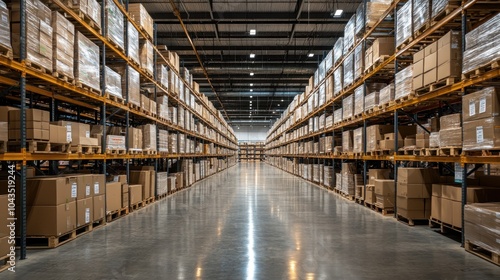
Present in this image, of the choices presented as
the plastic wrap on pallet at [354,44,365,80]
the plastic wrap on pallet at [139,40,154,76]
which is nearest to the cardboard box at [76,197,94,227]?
the plastic wrap on pallet at [139,40,154,76]

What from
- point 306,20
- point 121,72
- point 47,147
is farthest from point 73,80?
point 306,20

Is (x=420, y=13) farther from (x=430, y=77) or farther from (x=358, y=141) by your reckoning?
(x=358, y=141)

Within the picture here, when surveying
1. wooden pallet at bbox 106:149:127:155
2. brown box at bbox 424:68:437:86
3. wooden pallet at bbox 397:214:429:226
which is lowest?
wooden pallet at bbox 397:214:429:226

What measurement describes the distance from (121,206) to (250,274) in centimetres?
469

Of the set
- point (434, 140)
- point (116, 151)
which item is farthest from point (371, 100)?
point (116, 151)

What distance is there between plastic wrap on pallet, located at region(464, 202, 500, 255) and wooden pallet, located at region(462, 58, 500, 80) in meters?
1.68

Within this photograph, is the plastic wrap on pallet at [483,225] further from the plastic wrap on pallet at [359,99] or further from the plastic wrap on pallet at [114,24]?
the plastic wrap on pallet at [114,24]

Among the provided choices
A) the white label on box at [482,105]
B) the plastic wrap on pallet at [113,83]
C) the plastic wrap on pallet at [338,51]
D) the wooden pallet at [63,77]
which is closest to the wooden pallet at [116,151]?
the plastic wrap on pallet at [113,83]

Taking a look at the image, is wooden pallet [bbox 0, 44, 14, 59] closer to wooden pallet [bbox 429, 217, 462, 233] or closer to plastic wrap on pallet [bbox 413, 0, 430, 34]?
plastic wrap on pallet [bbox 413, 0, 430, 34]

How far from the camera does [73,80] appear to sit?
5883 millimetres

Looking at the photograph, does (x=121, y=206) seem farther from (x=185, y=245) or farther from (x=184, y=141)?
(x=184, y=141)

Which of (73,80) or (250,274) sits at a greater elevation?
(73,80)

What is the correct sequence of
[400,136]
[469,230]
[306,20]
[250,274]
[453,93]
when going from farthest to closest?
[306,20], [400,136], [453,93], [469,230], [250,274]

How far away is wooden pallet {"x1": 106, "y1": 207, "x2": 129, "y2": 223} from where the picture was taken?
728 centimetres
